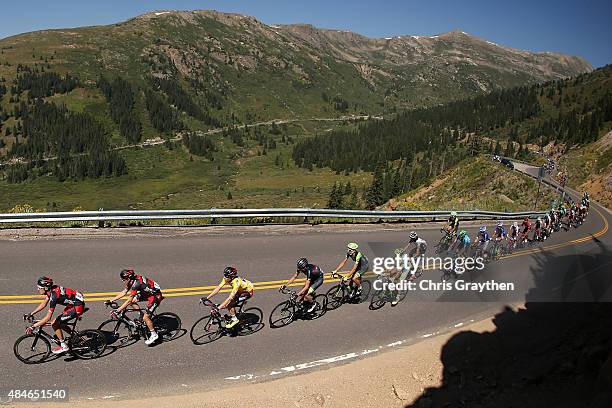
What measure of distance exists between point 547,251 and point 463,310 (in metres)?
12.6

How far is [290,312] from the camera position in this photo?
11328 mm

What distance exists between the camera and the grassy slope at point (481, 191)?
45156mm

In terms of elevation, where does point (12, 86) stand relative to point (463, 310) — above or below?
above

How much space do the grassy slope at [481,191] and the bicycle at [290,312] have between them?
101ft

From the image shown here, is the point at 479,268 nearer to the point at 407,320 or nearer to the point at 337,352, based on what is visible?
the point at 407,320

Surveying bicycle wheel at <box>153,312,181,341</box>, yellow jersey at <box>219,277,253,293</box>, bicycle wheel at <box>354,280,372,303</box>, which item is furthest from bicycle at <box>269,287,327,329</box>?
bicycle wheel at <box>153,312,181,341</box>

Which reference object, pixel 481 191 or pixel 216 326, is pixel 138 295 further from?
pixel 481 191

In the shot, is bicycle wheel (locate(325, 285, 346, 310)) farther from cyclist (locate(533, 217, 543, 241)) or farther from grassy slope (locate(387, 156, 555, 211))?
grassy slope (locate(387, 156, 555, 211))

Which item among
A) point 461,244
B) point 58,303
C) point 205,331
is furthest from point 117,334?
point 461,244

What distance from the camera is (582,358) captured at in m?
8.97

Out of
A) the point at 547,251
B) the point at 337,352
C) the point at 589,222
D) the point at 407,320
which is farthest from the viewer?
the point at 589,222

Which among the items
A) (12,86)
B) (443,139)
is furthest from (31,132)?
(443,139)

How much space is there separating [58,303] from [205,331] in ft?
11.5

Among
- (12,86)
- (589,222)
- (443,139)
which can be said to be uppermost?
(12,86)
